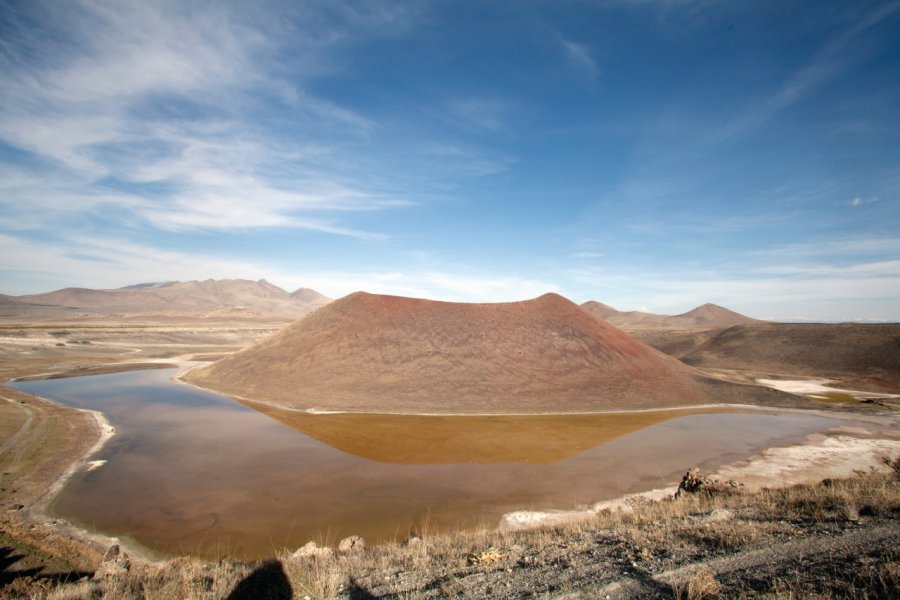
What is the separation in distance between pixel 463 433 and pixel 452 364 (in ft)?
28.4

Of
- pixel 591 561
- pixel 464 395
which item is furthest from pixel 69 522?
pixel 464 395

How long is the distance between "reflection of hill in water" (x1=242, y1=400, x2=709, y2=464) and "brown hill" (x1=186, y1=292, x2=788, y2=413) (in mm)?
1572

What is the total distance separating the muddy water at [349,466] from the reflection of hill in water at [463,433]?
0.10m

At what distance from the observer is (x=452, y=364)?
2741cm

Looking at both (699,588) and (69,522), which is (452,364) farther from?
(699,588)

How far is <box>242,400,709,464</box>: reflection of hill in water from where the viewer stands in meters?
15.7

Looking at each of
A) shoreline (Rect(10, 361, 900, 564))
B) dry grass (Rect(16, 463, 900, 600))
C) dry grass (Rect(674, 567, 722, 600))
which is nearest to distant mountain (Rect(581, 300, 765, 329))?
shoreline (Rect(10, 361, 900, 564))

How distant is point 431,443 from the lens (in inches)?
676

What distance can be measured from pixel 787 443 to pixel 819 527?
1376cm

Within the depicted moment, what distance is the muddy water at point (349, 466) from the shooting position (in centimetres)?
988

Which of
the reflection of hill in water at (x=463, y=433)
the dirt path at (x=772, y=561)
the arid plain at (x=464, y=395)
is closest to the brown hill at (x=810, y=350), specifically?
the arid plain at (x=464, y=395)

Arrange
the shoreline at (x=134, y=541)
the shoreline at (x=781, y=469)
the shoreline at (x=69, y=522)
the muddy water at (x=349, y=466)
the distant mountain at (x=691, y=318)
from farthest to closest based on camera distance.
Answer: the distant mountain at (x=691, y=318) < the shoreline at (x=781, y=469) < the muddy water at (x=349, y=466) < the shoreline at (x=134, y=541) < the shoreline at (x=69, y=522)

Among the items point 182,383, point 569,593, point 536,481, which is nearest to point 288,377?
point 182,383

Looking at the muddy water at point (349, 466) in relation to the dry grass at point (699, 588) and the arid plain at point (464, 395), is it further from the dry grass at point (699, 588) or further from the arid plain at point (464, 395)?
the dry grass at point (699, 588)
